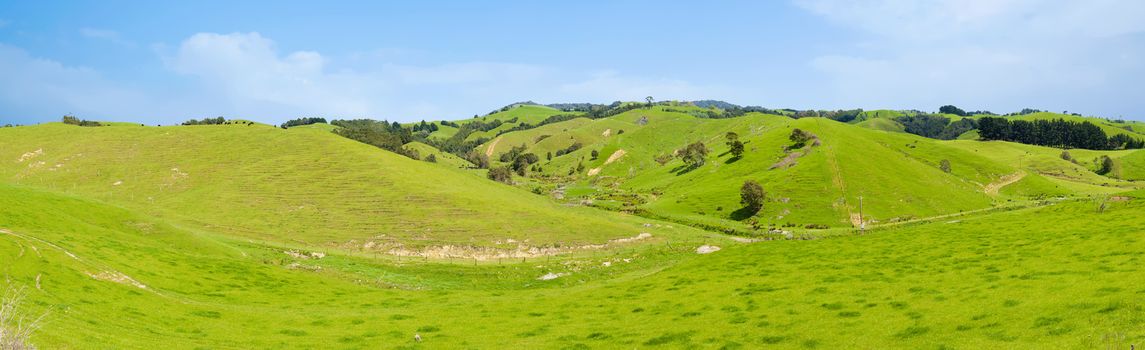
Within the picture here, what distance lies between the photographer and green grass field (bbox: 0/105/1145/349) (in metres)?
28.5

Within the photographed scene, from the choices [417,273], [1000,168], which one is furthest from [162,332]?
[1000,168]

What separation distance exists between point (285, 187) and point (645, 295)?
85.9m

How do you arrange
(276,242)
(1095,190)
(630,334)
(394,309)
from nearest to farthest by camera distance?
1. (630,334)
2. (394,309)
3. (276,242)
4. (1095,190)

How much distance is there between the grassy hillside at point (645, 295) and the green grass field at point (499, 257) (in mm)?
241

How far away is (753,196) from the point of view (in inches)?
4476

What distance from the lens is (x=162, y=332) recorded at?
3058 cm

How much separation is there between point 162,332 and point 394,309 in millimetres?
17456

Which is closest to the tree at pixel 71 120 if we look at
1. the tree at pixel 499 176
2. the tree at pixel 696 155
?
the tree at pixel 499 176

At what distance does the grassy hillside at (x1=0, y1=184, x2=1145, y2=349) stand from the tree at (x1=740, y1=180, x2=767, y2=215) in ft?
164

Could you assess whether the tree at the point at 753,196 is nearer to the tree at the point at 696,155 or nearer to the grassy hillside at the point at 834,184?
the grassy hillside at the point at 834,184

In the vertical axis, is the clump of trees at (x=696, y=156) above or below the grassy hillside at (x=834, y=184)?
above

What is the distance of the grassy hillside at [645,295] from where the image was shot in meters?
25.5

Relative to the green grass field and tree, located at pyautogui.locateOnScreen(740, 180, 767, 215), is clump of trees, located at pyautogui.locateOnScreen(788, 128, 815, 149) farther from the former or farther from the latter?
tree, located at pyautogui.locateOnScreen(740, 180, 767, 215)

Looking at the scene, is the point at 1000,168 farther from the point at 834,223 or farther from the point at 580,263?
the point at 580,263
